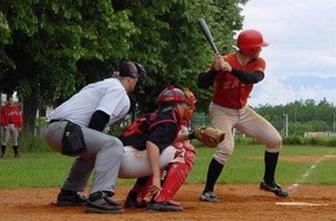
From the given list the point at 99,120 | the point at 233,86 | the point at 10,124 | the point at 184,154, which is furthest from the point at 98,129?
the point at 10,124

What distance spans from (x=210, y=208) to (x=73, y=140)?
1.74 meters

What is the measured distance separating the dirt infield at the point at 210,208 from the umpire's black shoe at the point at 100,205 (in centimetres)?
10

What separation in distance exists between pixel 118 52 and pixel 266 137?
642 inches

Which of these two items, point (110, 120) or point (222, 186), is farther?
point (222, 186)

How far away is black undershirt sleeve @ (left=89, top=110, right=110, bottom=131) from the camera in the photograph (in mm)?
8289

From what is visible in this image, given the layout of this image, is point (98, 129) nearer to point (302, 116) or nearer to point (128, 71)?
point (128, 71)

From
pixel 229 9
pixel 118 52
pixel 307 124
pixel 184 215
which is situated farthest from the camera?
pixel 307 124

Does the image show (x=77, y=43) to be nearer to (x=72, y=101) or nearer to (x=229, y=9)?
(x=72, y=101)

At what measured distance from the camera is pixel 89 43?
2570 centimetres

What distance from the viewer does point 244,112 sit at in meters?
10.6

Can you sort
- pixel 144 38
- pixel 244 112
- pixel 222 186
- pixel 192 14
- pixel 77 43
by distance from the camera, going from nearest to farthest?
pixel 244 112
pixel 222 186
pixel 77 43
pixel 144 38
pixel 192 14

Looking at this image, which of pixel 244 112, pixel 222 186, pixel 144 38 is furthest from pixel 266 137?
pixel 144 38

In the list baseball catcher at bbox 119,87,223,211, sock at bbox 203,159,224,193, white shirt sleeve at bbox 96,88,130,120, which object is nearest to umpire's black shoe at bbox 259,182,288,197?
sock at bbox 203,159,224,193

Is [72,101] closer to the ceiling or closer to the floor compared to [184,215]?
closer to the ceiling
